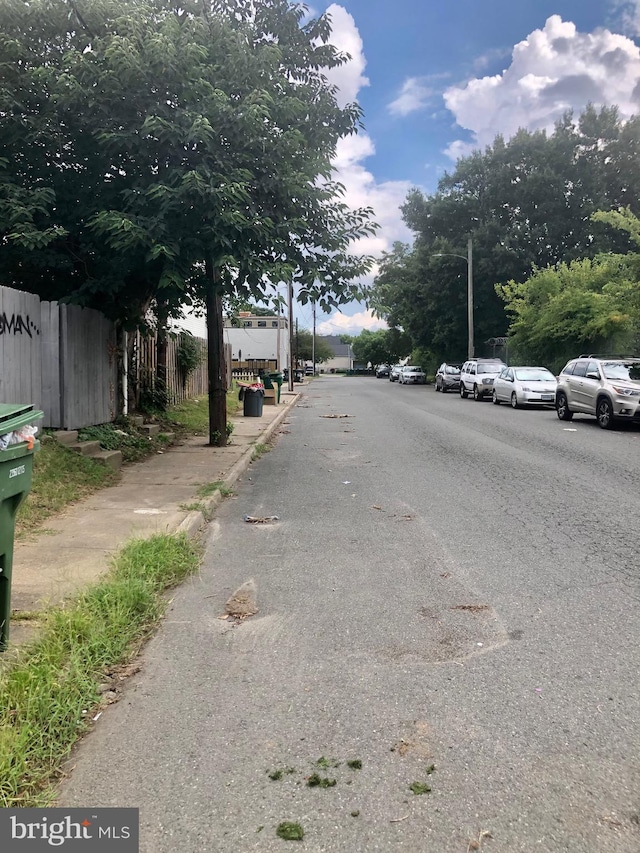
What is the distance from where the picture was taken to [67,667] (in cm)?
368

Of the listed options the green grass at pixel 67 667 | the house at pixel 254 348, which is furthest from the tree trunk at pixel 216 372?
the house at pixel 254 348

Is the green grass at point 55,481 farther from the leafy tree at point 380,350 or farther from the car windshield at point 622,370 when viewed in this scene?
the leafy tree at point 380,350

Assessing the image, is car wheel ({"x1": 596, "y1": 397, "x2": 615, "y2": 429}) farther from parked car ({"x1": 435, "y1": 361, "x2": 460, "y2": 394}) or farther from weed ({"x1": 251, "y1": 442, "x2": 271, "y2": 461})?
parked car ({"x1": 435, "y1": 361, "x2": 460, "y2": 394})

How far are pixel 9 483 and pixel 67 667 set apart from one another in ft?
3.45

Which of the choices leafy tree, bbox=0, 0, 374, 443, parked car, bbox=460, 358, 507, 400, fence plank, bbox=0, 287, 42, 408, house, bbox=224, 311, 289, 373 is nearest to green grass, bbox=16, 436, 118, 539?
fence plank, bbox=0, 287, 42, 408

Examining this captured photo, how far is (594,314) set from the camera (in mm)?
26000

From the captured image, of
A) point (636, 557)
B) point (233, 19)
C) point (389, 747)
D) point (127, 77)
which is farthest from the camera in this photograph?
point (233, 19)

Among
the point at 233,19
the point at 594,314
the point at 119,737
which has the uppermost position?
the point at 233,19

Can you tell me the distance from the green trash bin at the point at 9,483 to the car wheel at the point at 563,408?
16420 millimetres

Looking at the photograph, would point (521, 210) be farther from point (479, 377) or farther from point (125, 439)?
point (125, 439)

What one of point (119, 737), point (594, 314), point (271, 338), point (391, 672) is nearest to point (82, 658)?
point (119, 737)

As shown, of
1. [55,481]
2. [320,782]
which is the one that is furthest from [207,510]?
[320,782]

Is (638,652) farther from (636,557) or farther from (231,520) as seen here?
(231,520)

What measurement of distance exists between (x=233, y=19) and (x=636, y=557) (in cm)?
982
